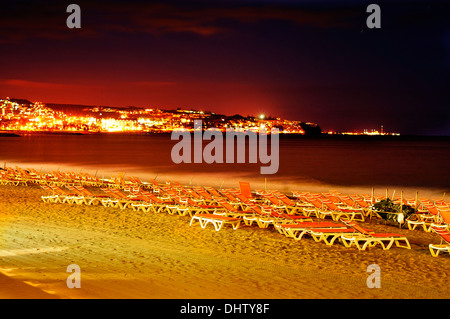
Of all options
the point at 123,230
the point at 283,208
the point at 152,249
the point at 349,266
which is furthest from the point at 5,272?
the point at 283,208

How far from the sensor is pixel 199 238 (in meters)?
9.01

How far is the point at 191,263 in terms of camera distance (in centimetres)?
703

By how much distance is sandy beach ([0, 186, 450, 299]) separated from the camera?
563 centimetres

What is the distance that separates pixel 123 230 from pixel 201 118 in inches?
5273

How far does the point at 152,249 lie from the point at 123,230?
186cm

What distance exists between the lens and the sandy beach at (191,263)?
5.63 m

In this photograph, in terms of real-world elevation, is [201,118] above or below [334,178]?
above
